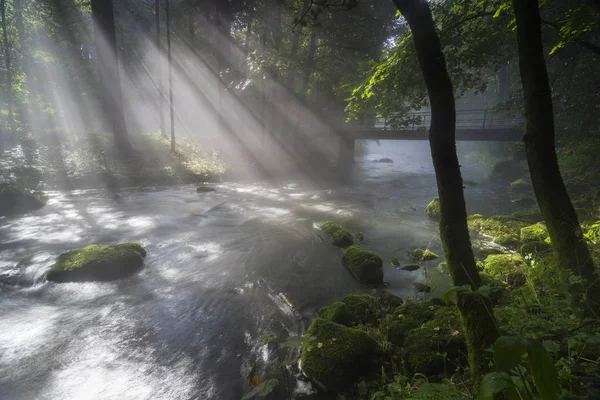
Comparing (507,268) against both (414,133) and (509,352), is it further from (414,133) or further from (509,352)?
(414,133)

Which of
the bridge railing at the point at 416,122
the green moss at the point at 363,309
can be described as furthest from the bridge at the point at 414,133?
the green moss at the point at 363,309

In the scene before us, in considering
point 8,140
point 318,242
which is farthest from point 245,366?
point 8,140

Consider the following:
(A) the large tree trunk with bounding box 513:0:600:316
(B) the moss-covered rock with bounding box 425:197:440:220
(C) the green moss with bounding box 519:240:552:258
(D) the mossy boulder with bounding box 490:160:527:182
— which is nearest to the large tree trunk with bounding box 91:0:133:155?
(B) the moss-covered rock with bounding box 425:197:440:220

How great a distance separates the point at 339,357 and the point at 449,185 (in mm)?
2533

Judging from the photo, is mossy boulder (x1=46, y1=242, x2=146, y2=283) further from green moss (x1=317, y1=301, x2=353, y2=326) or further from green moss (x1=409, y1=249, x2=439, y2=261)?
green moss (x1=409, y1=249, x2=439, y2=261)

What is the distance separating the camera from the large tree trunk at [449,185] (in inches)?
122

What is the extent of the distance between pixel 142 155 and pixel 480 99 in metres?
58.6

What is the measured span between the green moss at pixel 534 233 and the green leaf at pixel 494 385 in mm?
8399

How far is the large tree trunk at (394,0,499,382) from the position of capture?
10.1 ft

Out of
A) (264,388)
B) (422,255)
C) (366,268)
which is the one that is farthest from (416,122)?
(264,388)

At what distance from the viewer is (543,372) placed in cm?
155

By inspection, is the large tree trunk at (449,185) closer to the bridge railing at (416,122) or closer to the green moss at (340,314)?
the green moss at (340,314)

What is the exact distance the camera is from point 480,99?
57.6 meters

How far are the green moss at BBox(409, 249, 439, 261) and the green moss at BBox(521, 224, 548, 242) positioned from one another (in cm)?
262
